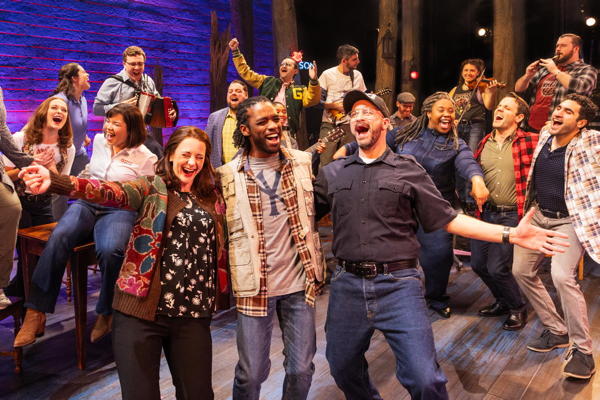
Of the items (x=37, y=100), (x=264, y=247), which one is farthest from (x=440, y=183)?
(x=37, y=100)

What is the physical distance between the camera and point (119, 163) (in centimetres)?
407

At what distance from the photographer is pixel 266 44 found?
1177 cm

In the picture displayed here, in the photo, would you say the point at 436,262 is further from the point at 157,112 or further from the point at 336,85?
the point at 336,85

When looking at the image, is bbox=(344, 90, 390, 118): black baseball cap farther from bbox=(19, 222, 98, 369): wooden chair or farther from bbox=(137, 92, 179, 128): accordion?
bbox=(137, 92, 179, 128): accordion

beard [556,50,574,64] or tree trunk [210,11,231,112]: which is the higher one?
tree trunk [210,11,231,112]

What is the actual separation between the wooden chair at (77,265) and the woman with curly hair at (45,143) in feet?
1.80

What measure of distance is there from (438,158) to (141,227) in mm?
2952

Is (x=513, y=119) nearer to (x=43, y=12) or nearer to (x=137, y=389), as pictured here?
(x=137, y=389)

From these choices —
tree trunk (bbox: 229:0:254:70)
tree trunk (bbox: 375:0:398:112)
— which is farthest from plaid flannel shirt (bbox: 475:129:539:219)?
tree trunk (bbox: 229:0:254:70)

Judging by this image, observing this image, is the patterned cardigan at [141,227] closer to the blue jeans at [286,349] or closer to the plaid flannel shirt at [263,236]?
the plaid flannel shirt at [263,236]

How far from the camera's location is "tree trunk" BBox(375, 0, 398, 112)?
33.8 ft

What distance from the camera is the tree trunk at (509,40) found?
840 centimetres

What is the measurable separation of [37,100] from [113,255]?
4946 mm

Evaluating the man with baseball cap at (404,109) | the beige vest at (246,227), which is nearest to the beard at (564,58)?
the man with baseball cap at (404,109)
